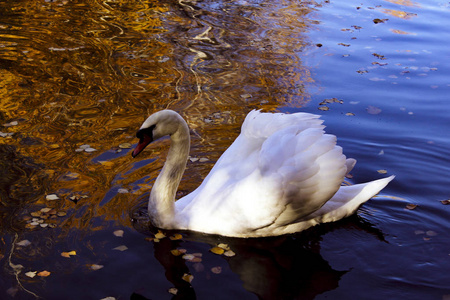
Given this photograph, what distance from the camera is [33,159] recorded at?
6.92m

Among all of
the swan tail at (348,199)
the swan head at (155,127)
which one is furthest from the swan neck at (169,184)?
the swan tail at (348,199)

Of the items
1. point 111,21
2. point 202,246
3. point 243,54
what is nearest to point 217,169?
point 202,246

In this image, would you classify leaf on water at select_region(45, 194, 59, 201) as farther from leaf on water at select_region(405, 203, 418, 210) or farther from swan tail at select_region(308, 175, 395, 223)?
leaf on water at select_region(405, 203, 418, 210)

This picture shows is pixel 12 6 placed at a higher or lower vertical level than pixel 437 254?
lower

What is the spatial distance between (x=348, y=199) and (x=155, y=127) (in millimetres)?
2102

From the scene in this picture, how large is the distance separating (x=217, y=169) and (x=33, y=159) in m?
2.41

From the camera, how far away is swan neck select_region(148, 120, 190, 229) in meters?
5.60

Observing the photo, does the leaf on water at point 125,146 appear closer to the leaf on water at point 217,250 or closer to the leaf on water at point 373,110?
the leaf on water at point 217,250

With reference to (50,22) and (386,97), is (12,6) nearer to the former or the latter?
(50,22)

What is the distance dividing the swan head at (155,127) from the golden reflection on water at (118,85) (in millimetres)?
938

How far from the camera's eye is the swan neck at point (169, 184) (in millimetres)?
5602

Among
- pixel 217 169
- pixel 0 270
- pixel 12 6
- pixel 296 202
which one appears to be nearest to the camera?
→ pixel 0 270

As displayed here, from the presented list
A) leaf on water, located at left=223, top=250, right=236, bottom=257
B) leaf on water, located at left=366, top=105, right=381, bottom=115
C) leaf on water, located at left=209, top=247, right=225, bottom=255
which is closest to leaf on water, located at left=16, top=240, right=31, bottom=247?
leaf on water, located at left=209, top=247, right=225, bottom=255

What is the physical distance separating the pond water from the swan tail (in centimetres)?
17
